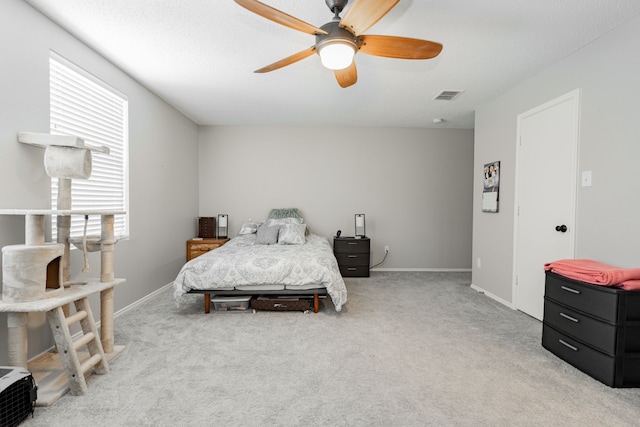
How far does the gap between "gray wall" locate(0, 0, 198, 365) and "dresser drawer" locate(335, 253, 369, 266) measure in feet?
7.94

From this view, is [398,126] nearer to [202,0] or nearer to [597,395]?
[202,0]

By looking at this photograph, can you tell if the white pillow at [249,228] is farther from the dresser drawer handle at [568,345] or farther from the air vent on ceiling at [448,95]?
the dresser drawer handle at [568,345]

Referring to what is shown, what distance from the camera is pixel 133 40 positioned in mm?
2477

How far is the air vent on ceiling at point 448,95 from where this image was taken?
3553 mm

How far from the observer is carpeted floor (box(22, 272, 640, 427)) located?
160 cm

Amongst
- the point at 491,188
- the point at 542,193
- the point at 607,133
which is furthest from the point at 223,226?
the point at 607,133

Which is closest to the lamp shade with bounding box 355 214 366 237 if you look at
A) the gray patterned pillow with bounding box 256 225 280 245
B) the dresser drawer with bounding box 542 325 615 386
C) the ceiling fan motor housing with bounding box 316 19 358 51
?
the gray patterned pillow with bounding box 256 225 280 245

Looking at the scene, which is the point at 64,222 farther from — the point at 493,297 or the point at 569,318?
the point at 493,297

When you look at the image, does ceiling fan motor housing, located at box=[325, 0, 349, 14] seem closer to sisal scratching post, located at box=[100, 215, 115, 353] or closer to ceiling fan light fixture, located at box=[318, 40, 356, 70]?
ceiling fan light fixture, located at box=[318, 40, 356, 70]

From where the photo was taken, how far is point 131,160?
10.6 ft

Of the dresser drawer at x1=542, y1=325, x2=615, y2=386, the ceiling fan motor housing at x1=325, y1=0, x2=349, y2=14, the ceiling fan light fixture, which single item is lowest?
the dresser drawer at x1=542, y1=325, x2=615, y2=386

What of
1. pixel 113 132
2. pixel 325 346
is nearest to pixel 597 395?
pixel 325 346

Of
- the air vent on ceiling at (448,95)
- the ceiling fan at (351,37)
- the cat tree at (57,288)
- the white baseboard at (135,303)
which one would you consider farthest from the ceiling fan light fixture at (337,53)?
the white baseboard at (135,303)

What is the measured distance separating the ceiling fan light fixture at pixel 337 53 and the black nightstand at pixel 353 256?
3224 millimetres
